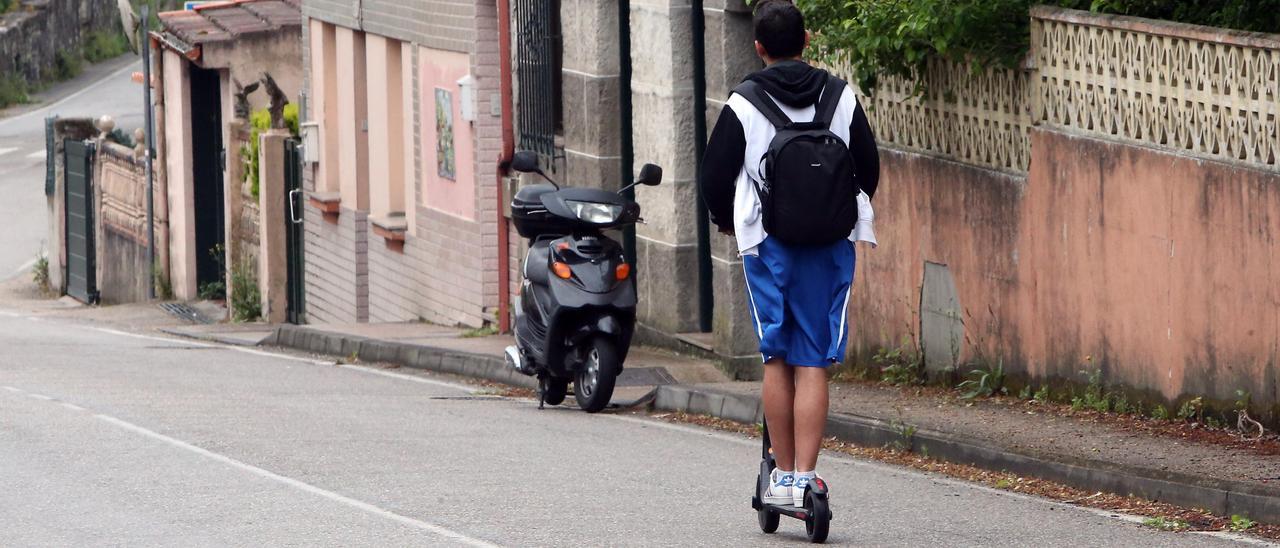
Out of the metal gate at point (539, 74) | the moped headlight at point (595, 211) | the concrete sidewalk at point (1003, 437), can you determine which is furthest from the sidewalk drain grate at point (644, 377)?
the metal gate at point (539, 74)

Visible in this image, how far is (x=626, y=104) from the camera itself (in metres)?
15.6

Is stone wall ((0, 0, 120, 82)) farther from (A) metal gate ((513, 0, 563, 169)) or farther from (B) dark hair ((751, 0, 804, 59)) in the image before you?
(B) dark hair ((751, 0, 804, 59))

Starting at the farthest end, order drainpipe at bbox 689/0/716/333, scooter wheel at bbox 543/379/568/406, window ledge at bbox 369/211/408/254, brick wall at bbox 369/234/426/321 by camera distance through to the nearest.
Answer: window ledge at bbox 369/211/408/254 → brick wall at bbox 369/234/426/321 → drainpipe at bbox 689/0/716/333 → scooter wheel at bbox 543/379/568/406

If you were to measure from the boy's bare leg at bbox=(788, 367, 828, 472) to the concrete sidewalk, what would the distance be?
1745 mm

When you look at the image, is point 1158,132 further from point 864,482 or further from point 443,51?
point 443,51

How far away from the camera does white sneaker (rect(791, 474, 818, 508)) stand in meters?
7.38

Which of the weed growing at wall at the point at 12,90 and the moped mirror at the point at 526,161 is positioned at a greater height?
the moped mirror at the point at 526,161

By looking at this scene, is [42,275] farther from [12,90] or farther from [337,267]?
[12,90]

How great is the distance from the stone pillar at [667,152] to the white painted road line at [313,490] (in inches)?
172

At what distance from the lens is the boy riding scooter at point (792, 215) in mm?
7344

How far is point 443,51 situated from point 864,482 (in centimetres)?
1074

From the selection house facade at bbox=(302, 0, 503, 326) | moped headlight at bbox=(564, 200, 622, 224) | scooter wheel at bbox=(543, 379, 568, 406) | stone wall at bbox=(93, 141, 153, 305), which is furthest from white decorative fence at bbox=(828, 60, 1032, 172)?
stone wall at bbox=(93, 141, 153, 305)

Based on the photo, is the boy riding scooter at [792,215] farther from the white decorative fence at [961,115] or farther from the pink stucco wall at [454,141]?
the pink stucco wall at [454,141]

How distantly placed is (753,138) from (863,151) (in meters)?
0.39
